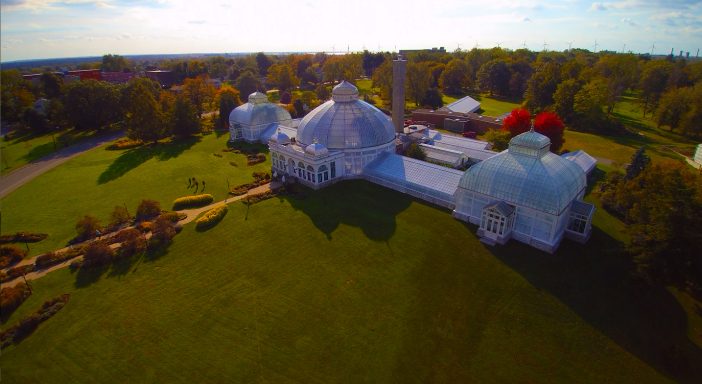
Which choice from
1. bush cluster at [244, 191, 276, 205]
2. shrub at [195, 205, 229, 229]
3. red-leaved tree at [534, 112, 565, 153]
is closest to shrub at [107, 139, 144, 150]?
shrub at [195, 205, 229, 229]

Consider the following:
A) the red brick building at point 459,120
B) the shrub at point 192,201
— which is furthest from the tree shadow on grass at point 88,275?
the red brick building at point 459,120

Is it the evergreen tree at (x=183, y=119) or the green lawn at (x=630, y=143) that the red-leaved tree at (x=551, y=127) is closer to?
the green lawn at (x=630, y=143)

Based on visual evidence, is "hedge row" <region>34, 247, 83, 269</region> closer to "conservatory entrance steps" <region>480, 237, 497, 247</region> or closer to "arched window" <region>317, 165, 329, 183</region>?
"arched window" <region>317, 165, 329, 183</region>

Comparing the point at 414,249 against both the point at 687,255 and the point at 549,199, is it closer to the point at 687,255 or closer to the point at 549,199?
the point at 549,199

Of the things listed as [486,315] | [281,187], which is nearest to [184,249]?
[281,187]

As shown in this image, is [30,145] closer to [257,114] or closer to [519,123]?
[257,114]

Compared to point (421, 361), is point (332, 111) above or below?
above
